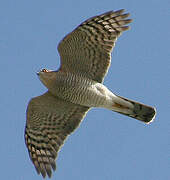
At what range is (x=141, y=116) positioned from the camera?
12.6 m

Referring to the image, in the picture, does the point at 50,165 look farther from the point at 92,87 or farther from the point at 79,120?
the point at 92,87

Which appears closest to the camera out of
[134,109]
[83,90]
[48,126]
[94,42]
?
[94,42]

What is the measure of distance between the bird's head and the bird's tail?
1711 mm

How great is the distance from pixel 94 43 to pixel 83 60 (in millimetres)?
520

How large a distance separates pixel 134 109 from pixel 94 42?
6.66ft

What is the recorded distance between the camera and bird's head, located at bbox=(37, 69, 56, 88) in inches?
481

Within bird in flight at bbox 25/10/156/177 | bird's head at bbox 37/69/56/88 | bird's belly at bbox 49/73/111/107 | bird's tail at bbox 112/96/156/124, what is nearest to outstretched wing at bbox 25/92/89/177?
bird in flight at bbox 25/10/156/177

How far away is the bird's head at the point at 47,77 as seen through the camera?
1223 centimetres

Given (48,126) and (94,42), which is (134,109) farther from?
(48,126)

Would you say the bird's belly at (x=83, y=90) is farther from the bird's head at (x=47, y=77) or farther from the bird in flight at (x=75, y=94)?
the bird's head at (x=47, y=77)

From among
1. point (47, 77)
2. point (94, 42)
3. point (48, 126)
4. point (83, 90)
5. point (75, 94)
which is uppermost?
point (94, 42)

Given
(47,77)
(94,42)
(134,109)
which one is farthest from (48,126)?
(94,42)

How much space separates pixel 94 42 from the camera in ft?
39.4

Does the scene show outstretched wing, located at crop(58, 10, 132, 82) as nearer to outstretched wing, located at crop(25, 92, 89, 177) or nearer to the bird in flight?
the bird in flight
